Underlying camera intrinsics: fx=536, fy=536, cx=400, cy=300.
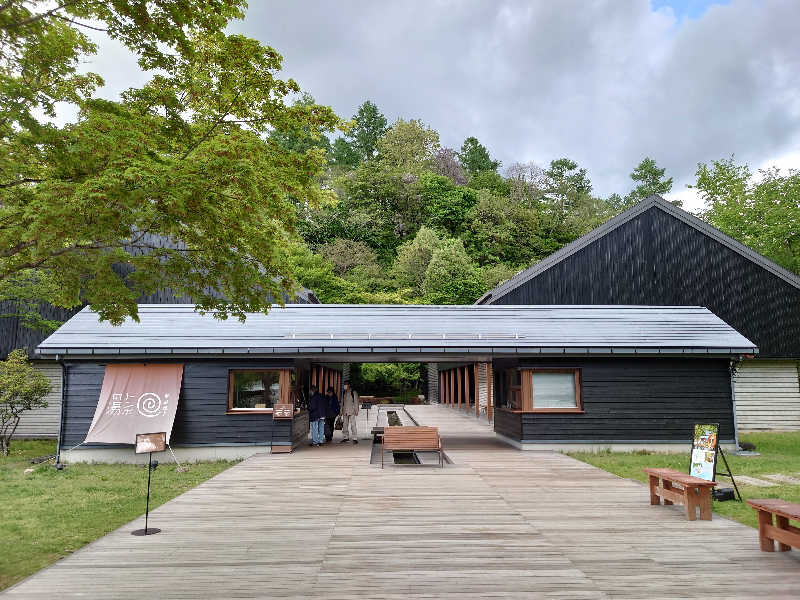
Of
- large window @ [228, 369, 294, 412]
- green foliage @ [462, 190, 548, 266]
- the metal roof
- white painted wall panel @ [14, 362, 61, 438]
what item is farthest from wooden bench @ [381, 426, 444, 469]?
green foliage @ [462, 190, 548, 266]

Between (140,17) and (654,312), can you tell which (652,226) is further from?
(140,17)

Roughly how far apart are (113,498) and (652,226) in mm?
19647

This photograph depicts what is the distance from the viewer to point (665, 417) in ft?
47.3

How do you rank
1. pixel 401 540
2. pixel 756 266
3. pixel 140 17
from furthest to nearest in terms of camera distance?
pixel 756 266 → pixel 401 540 → pixel 140 17

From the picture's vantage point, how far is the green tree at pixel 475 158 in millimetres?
60000

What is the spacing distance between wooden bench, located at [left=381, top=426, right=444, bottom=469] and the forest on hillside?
2176 cm

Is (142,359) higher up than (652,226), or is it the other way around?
(652,226)

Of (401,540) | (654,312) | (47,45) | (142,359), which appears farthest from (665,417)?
(47,45)

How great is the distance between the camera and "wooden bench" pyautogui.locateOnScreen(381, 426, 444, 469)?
1167cm

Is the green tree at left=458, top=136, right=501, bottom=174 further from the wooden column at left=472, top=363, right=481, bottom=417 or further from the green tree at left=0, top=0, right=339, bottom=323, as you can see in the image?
the green tree at left=0, top=0, right=339, bottom=323

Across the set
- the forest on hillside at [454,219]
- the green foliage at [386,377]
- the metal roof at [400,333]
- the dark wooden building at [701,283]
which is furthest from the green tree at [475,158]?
the metal roof at [400,333]

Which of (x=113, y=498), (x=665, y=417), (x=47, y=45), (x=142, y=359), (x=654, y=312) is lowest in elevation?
(x=113, y=498)

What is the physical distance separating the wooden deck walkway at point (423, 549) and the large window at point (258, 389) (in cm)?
435

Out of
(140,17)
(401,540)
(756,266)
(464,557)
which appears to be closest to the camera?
(140,17)
